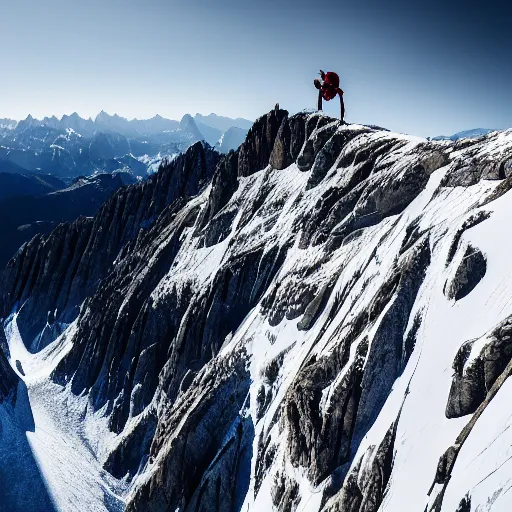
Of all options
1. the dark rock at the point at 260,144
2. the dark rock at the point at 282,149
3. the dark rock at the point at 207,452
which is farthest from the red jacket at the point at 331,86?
the dark rock at the point at 207,452

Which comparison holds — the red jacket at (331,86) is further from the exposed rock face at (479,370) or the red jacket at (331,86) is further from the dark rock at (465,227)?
the exposed rock face at (479,370)

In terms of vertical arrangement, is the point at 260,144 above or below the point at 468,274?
above

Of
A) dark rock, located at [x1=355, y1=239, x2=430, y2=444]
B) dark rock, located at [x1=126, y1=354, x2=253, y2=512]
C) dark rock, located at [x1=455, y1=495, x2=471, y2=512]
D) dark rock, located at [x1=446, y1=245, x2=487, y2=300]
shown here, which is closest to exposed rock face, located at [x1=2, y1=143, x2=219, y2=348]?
dark rock, located at [x1=126, y1=354, x2=253, y2=512]

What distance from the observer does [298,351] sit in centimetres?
4769

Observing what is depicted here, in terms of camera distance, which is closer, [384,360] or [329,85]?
[384,360]

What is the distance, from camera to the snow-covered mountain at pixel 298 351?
28.5m

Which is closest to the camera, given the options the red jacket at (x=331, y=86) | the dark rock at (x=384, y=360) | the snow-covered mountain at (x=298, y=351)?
the snow-covered mountain at (x=298, y=351)

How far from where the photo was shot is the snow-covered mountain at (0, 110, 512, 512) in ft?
93.5

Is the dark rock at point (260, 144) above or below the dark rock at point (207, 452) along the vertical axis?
above

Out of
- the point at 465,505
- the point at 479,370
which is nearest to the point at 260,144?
the point at 479,370

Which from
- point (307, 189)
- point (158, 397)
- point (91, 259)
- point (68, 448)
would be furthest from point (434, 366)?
point (91, 259)

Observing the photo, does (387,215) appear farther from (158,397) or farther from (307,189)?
(158,397)

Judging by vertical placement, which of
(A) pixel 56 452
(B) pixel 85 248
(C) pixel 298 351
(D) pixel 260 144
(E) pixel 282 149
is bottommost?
(A) pixel 56 452

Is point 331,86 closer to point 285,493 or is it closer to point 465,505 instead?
point 285,493
